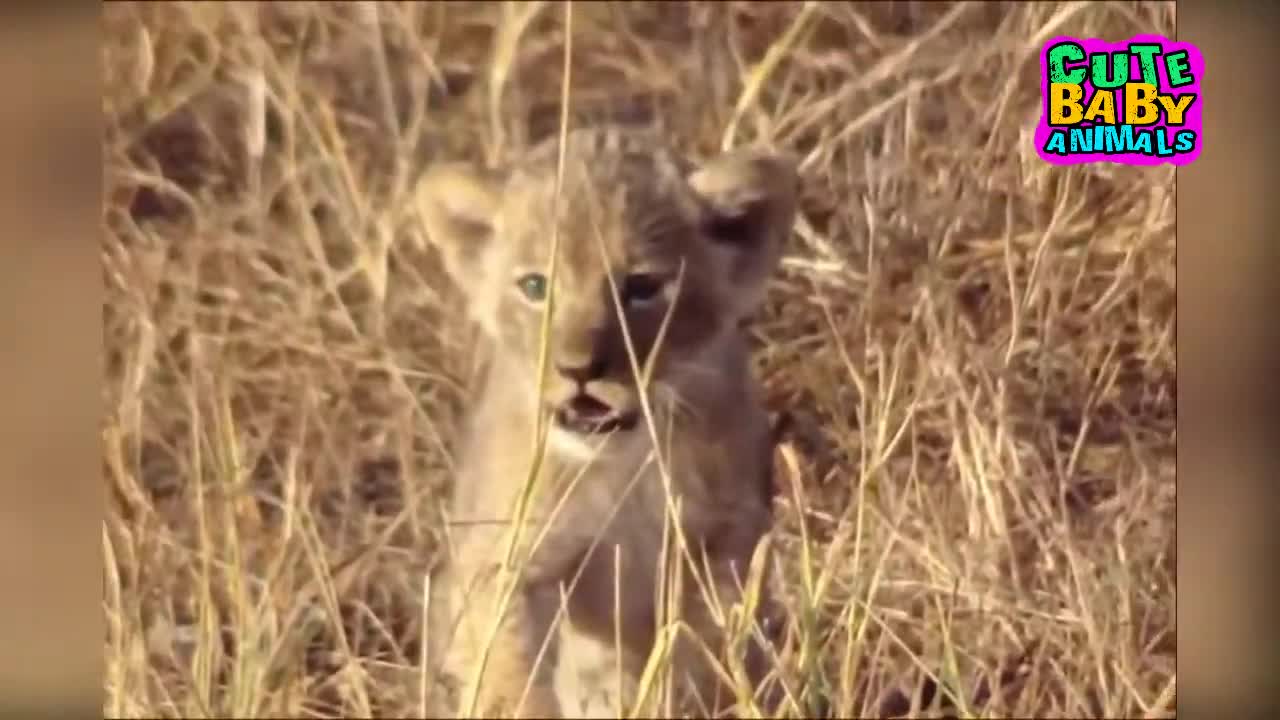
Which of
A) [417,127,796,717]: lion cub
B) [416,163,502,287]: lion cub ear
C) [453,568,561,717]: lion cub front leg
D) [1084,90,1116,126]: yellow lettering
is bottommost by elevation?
[453,568,561,717]: lion cub front leg

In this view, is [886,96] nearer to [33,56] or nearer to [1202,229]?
[1202,229]

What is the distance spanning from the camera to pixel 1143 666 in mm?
819

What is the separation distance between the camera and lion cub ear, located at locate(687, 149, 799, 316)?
31.5 inches

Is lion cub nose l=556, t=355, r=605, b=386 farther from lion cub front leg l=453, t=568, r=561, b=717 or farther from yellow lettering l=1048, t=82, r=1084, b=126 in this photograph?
yellow lettering l=1048, t=82, r=1084, b=126

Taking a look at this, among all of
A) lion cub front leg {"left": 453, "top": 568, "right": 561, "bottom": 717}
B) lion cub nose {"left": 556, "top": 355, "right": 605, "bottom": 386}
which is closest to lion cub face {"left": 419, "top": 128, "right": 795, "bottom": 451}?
lion cub nose {"left": 556, "top": 355, "right": 605, "bottom": 386}

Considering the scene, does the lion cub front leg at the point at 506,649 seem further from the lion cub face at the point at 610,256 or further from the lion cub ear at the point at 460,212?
the lion cub ear at the point at 460,212

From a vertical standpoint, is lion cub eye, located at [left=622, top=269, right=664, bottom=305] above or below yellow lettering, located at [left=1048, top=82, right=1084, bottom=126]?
below

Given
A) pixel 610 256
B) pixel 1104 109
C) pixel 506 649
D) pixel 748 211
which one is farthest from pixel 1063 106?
pixel 506 649

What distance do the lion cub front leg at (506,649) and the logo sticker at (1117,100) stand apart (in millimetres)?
475

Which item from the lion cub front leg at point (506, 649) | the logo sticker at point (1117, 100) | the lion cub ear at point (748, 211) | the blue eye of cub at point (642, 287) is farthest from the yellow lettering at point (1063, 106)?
the lion cub front leg at point (506, 649)

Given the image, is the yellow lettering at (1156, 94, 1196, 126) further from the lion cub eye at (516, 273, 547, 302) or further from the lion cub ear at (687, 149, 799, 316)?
the lion cub eye at (516, 273, 547, 302)

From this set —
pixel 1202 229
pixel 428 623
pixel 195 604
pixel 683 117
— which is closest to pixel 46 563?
pixel 195 604

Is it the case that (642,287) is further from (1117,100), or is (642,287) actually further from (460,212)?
(1117,100)

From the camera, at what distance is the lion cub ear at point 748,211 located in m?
0.80
